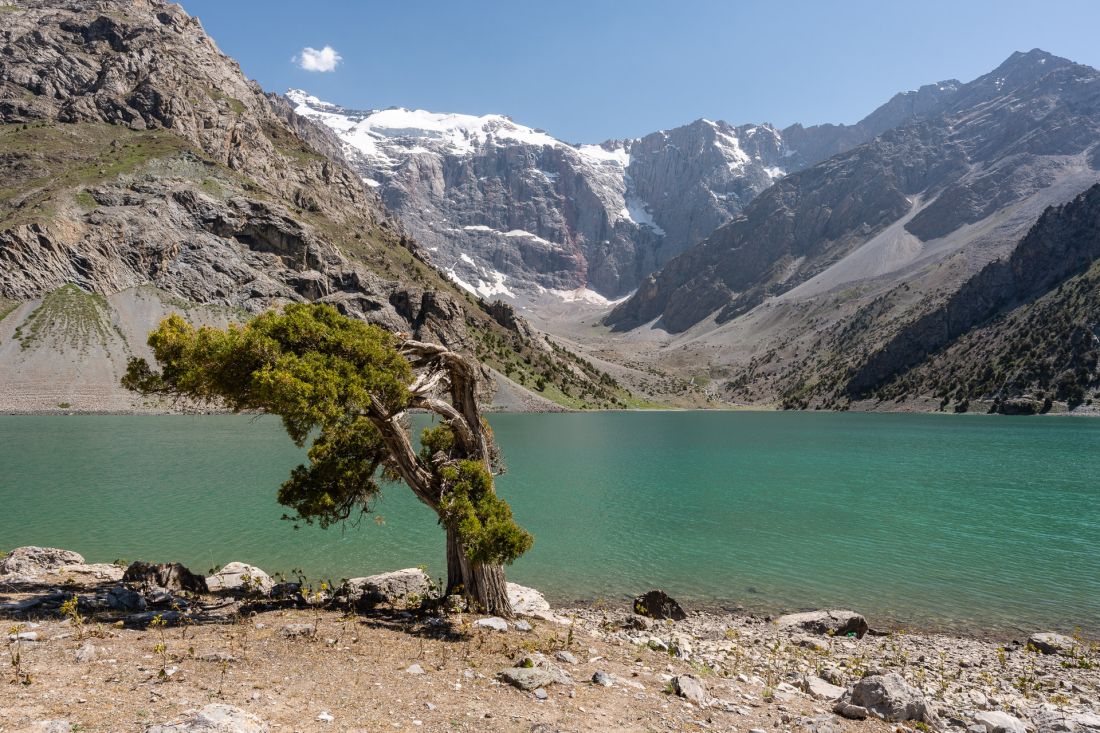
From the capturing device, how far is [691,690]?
12102 mm

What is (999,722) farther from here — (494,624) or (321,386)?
(321,386)

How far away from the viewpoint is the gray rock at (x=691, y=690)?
11.8 metres

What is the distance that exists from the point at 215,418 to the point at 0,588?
12188 cm

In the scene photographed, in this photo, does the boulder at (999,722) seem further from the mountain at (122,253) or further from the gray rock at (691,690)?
the mountain at (122,253)

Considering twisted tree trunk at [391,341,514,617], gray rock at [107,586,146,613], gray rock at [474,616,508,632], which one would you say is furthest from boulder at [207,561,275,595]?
gray rock at [474,616,508,632]

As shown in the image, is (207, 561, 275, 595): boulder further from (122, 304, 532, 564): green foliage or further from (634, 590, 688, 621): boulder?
(634, 590, 688, 621): boulder

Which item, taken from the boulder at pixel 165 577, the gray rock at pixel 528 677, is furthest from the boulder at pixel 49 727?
the boulder at pixel 165 577

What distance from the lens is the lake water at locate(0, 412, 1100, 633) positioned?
90.4ft

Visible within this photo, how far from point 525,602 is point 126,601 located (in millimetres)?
11443

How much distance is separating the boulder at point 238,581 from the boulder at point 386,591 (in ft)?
9.06

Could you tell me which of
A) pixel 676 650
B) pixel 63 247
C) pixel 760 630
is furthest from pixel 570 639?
pixel 63 247

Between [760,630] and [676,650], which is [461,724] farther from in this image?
[760,630]

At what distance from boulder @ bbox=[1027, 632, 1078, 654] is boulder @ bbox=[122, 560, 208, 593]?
27571 mm

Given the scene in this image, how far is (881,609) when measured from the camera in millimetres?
25062
